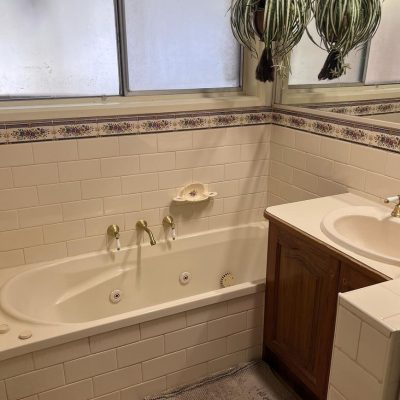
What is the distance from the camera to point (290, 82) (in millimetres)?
2494

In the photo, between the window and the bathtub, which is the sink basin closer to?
the bathtub

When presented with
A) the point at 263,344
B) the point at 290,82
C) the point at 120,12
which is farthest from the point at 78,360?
the point at 290,82

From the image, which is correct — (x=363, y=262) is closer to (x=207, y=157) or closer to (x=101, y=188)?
(x=207, y=157)

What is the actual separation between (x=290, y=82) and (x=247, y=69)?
274 millimetres

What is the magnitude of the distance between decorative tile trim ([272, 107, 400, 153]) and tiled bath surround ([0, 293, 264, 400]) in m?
0.90

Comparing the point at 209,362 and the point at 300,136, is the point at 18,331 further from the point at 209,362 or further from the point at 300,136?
the point at 300,136

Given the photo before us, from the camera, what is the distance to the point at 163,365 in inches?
78.7

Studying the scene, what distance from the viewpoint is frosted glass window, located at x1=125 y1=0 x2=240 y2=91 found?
2281 mm

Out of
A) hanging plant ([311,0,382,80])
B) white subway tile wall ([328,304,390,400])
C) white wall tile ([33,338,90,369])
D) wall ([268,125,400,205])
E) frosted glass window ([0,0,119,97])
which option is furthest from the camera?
frosted glass window ([0,0,119,97])

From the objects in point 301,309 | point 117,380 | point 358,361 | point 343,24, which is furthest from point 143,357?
point 343,24

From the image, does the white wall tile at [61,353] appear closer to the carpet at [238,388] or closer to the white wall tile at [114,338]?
the white wall tile at [114,338]

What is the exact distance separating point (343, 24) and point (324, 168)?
2.37 ft

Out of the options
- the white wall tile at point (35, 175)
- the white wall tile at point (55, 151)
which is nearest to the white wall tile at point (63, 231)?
the white wall tile at point (35, 175)

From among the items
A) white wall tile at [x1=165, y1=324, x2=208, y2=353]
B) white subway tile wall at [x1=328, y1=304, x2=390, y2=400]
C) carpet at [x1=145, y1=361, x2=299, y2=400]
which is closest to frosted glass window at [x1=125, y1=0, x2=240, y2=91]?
white wall tile at [x1=165, y1=324, x2=208, y2=353]
